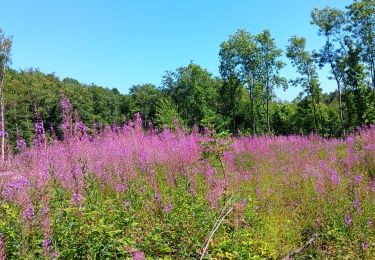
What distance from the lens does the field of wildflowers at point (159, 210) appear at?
10.6 feet

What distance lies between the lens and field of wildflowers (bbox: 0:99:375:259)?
323cm

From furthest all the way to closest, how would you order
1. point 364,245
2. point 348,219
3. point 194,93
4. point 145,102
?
point 145,102 → point 194,93 → point 348,219 → point 364,245

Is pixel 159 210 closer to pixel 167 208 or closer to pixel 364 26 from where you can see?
pixel 167 208

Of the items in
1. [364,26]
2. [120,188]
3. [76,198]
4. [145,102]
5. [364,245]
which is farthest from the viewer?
[145,102]

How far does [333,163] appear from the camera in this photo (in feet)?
26.1

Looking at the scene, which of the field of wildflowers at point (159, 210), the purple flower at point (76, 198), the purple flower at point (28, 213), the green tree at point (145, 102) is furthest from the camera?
the green tree at point (145, 102)

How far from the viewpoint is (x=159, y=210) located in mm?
4504

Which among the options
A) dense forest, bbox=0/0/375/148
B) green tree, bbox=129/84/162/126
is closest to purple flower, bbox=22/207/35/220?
dense forest, bbox=0/0/375/148

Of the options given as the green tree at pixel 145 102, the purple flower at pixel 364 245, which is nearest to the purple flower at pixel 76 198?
the purple flower at pixel 364 245

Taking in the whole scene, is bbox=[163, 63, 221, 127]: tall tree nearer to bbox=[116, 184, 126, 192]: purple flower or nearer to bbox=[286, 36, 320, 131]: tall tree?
bbox=[286, 36, 320, 131]: tall tree

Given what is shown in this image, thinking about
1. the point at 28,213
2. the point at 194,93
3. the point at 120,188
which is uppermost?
the point at 194,93

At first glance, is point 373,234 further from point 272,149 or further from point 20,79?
point 20,79

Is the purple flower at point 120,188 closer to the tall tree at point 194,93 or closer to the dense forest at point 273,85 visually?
the dense forest at point 273,85

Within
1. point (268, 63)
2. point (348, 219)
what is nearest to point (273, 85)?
point (268, 63)
